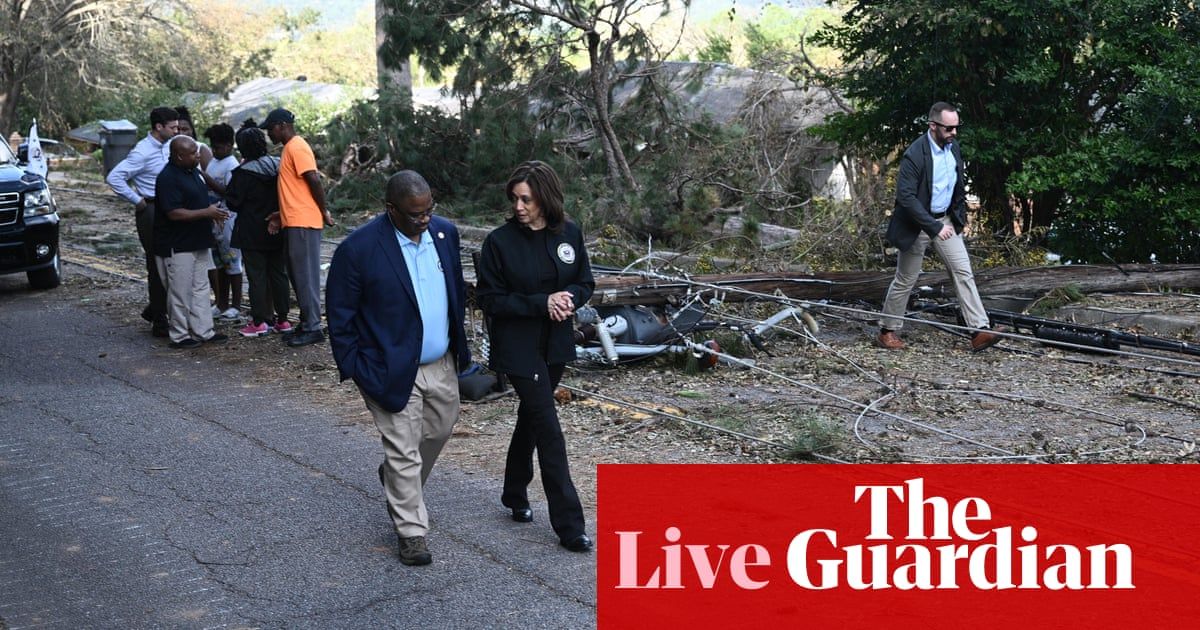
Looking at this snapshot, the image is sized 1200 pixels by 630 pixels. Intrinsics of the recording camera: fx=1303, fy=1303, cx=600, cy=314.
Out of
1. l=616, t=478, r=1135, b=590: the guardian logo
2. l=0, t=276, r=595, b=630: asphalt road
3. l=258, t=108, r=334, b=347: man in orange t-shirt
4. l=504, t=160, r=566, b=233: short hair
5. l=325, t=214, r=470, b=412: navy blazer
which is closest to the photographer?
l=0, t=276, r=595, b=630: asphalt road

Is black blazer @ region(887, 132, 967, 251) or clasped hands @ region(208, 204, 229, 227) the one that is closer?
black blazer @ region(887, 132, 967, 251)

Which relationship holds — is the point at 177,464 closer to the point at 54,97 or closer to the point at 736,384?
the point at 736,384

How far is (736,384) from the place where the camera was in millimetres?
8719

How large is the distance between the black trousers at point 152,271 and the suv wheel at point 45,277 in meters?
2.91

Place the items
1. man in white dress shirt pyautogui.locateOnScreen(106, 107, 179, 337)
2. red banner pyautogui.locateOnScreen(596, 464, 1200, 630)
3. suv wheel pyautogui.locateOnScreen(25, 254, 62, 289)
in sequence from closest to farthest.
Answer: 1. red banner pyautogui.locateOnScreen(596, 464, 1200, 630)
2. man in white dress shirt pyautogui.locateOnScreen(106, 107, 179, 337)
3. suv wheel pyautogui.locateOnScreen(25, 254, 62, 289)

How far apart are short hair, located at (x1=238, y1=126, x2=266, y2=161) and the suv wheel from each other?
4.29 metres

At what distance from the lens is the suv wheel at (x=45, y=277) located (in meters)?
13.3

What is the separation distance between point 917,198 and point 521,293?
4.92 metres

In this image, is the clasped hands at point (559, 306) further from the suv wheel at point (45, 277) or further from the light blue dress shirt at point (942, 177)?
the suv wheel at point (45, 277)

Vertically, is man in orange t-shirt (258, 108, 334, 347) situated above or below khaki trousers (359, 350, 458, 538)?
above

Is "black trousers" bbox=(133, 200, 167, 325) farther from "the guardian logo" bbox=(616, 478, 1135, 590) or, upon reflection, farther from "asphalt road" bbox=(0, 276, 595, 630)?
"the guardian logo" bbox=(616, 478, 1135, 590)

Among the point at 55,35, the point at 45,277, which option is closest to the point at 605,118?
the point at 45,277

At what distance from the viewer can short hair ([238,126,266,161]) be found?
9.98m

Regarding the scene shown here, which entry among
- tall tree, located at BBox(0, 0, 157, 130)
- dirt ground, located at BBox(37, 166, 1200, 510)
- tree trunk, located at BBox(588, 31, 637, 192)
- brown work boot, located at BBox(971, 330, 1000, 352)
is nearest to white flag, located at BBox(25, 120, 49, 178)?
dirt ground, located at BBox(37, 166, 1200, 510)
